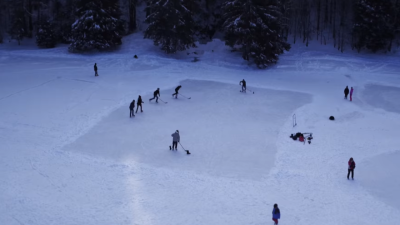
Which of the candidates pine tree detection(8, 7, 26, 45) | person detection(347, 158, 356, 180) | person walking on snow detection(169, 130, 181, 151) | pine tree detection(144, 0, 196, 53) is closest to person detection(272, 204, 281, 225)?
person detection(347, 158, 356, 180)

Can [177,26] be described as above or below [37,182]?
above

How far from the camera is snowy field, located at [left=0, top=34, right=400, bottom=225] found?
14867mm

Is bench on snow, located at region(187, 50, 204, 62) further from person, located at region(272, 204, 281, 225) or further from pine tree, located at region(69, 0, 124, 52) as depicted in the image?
person, located at region(272, 204, 281, 225)

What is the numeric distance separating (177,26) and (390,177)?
2918 cm

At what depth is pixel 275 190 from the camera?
650 inches

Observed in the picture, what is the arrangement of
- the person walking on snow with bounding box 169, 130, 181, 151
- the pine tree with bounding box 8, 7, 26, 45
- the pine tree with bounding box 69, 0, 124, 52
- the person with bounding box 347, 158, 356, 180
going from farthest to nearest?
the pine tree with bounding box 8, 7, 26, 45
the pine tree with bounding box 69, 0, 124, 52
the person walking on snow with bounding box 169, 130, 181, 151
the person with bounding box 347, 158, 356, 180

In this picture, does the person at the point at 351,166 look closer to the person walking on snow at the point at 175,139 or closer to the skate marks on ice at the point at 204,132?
the skate marks on ice at the point at 204,132

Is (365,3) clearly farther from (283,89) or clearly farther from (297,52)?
(283,89)

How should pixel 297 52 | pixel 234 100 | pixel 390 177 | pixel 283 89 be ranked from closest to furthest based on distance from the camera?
pixel 390 177 → pixel 234 100 → pixel 283 89 → pixel 297 52

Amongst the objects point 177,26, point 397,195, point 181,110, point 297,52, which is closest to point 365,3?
point 297,52

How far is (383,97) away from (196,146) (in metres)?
17.8

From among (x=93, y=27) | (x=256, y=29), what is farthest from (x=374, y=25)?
(x=93, y=27)

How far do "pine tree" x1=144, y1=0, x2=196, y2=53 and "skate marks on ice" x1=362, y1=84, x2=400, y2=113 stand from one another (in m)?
19.9

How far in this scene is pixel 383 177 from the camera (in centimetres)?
1800
